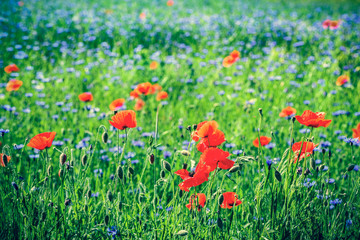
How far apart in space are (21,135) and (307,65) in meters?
3.61

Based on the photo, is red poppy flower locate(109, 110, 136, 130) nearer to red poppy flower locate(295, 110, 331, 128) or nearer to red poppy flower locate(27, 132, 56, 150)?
red poppy flower locate(27, 132, 56, 150)

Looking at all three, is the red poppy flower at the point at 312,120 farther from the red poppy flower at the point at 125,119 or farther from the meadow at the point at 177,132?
the red poppy flower at the point at 125,119

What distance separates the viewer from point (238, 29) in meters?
6.04

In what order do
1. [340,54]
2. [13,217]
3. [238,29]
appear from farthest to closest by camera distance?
[238,29] < [340,54] < [13,217]

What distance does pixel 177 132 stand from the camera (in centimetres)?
270

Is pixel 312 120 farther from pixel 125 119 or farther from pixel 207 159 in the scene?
pixel 125 119

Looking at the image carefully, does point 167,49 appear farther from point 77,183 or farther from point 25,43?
point 77,183

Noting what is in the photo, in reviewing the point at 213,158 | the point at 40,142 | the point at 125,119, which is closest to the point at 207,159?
the point at 213,158

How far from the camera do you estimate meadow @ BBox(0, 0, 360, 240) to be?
140 centimetres

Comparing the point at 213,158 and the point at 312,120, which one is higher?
the point at 312,120

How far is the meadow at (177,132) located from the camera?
140 cm

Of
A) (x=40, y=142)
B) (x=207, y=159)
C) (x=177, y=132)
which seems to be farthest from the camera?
(x=177, y=132)

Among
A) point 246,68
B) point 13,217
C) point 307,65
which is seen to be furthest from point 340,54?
point 13,217

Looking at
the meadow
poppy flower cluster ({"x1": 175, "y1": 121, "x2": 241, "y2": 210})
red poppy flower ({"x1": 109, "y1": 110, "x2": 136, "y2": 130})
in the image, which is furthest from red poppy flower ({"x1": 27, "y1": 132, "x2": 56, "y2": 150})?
poppy flower cluster ({"x1": 175, "y1": 121, "x2": 241, "y2": 210})
